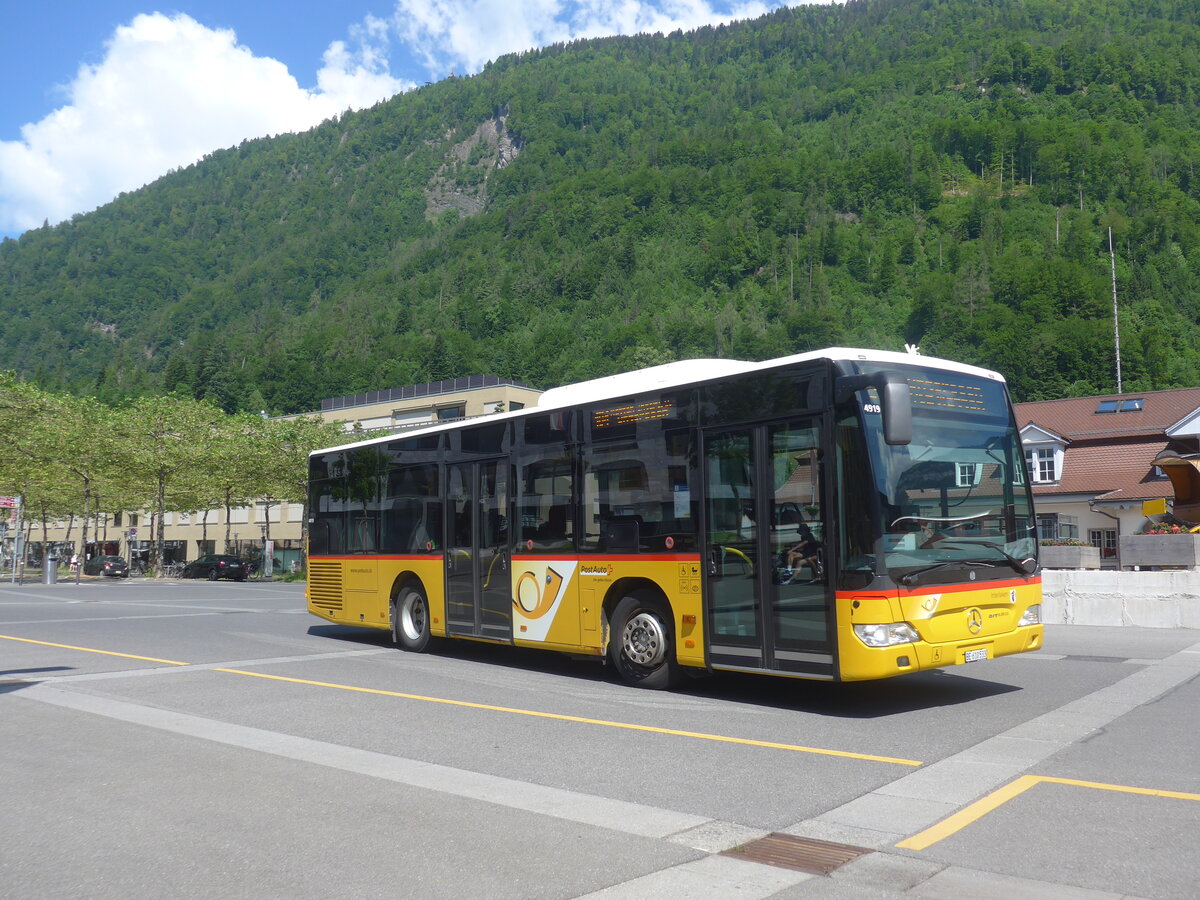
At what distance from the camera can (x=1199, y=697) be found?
953cm

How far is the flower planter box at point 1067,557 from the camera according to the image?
21.1m

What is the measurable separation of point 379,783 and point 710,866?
8.40 feet

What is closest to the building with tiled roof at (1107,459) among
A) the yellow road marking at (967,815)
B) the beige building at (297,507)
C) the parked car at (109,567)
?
the yellow road marking at (967,815)

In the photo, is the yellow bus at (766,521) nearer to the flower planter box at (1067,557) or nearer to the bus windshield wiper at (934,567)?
the bus windshield wiper at (934,567)

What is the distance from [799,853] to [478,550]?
8.12m

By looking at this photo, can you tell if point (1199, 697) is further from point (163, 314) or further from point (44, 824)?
point (163, 314)

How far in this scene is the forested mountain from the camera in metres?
108

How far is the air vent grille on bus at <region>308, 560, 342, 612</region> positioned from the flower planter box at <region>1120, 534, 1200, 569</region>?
13.2m

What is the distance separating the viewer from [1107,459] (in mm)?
45531

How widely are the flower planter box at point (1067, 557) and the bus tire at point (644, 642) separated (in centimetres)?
1331

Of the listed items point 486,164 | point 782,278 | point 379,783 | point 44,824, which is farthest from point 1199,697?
point 486,164

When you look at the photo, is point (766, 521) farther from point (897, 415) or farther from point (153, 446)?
point (153, 446)

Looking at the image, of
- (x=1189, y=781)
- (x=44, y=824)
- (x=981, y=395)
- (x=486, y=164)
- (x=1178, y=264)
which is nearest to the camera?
(x=44, y=824)

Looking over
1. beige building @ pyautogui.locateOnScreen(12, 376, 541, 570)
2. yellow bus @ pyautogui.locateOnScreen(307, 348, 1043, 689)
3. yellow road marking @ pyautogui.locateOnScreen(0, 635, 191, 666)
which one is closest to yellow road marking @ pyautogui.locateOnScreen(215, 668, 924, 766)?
yellow bus @ pyautogui.locateOnScreen(307, 348, 1043, 689)
